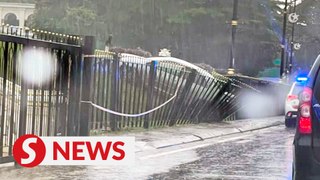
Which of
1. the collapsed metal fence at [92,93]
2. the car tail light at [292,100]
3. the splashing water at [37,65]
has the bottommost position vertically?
the car tail light at [292,100]

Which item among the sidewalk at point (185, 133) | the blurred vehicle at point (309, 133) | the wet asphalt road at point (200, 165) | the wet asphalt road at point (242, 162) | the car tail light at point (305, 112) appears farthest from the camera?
the sidewalk at point (185, 133)

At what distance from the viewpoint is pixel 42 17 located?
54.9 metres

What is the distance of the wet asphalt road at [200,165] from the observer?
7879mm

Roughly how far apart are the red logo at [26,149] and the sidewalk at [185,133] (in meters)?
2.50

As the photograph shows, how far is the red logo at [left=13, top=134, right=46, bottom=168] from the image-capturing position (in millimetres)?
7969

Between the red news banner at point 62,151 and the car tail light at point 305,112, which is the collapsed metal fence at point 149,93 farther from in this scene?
the car tail light at point 305,112

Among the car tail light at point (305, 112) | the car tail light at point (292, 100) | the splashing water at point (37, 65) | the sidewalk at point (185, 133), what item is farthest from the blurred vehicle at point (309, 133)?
the car tail light at point (292, 100)

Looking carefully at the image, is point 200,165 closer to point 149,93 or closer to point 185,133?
point 185,133

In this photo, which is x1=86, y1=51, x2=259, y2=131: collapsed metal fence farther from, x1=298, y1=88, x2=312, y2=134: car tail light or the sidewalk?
x1=298, y1=88, x2=312, y2=134: car tail light

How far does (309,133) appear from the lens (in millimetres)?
5434

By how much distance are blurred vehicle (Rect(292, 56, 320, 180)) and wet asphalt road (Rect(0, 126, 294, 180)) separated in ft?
8.42

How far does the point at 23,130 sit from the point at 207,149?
4.08m

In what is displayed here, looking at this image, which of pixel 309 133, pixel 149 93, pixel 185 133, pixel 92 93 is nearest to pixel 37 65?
pixel 92 93

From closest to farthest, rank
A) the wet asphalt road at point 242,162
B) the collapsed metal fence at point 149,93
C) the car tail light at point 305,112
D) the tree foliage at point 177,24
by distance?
the car tail light at point 305,112
the wet asphalt road at point 242,162
the collapsed metal fence at point 149,93
the tree foliage at point 177,24
